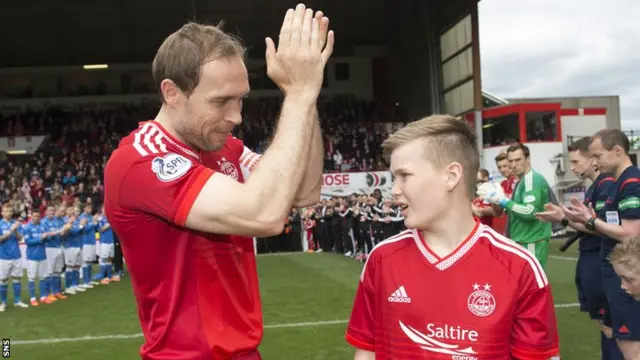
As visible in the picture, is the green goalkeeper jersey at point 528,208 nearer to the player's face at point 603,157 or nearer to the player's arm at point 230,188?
the player's face at point 603,157

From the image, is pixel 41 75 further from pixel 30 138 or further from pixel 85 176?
pixel 85 176

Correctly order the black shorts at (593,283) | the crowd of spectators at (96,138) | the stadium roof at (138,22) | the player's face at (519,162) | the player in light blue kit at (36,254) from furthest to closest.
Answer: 1. the stadium roof at (138,22)
2. the crowd of spectators at (96,138)
3. the player in light blue kit at (36,254)
4. the player's face at (519,162)
5. the black shorts at (593,283)

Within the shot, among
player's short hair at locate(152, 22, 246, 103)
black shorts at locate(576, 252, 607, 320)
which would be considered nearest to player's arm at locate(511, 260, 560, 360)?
player's short hair at locate(152, 22, 246, 103)

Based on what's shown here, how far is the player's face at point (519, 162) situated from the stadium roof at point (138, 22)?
23.8 metres

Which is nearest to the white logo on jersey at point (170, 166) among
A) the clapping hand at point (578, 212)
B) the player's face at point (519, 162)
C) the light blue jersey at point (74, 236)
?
the clapping hand at point (578, 212)

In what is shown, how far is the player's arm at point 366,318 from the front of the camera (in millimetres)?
2709

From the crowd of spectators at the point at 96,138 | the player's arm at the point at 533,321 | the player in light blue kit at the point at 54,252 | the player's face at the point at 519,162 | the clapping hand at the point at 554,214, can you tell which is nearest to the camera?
the player's arm at the point at 533,321

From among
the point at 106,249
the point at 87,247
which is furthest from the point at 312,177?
the point at 106,249

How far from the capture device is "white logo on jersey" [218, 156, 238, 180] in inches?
99.5

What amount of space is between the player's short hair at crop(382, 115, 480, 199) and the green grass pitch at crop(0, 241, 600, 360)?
5166 mm

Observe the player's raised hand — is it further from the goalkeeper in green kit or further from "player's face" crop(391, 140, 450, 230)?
the goalkeeper in green kit

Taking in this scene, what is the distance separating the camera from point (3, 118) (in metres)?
38.2

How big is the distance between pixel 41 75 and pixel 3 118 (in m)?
4.04

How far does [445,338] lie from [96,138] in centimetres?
3700
